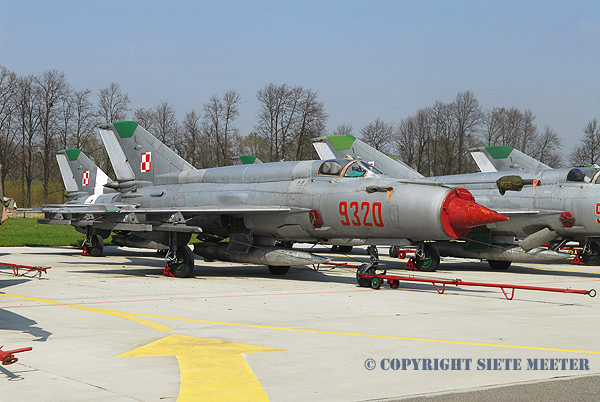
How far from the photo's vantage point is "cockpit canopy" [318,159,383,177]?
1550cm

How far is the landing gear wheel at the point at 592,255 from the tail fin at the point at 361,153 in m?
5.82

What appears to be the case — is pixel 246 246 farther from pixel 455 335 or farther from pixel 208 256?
pixel 455 335

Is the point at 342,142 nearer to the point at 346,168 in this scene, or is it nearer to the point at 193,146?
the point at 346,168

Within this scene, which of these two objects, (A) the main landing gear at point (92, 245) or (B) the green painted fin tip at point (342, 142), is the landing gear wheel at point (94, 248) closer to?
(A) the main landing gear at point (92, 245)

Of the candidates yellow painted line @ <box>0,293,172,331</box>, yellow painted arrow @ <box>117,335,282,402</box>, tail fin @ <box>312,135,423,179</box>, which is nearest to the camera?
yellow painted arrow @ <box>117,335,282,402</box>

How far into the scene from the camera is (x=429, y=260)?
745 inches

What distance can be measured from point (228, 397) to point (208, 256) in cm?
1261

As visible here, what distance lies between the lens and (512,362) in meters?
7.17

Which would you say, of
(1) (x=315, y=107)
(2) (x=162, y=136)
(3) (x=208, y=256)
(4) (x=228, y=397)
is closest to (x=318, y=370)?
(4) (x=228, y=397)

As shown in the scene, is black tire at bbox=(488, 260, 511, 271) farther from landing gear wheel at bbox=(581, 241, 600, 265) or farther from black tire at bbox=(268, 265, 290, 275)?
black tire at bbox=(268, 265, 290, 275)

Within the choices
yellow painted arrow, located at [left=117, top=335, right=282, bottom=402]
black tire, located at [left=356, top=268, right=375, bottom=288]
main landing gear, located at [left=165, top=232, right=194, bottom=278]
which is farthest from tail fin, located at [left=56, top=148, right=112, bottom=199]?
yellow painted arrow, located at [left=117, top=335, right=282, bottom=402]

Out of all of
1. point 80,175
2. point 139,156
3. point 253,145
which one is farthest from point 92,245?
point 253,145

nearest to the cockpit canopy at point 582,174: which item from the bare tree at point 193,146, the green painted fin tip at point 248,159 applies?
the green painted fin tip at point 248,159

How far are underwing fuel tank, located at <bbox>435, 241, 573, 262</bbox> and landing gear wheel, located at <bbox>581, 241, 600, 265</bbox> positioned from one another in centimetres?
352
